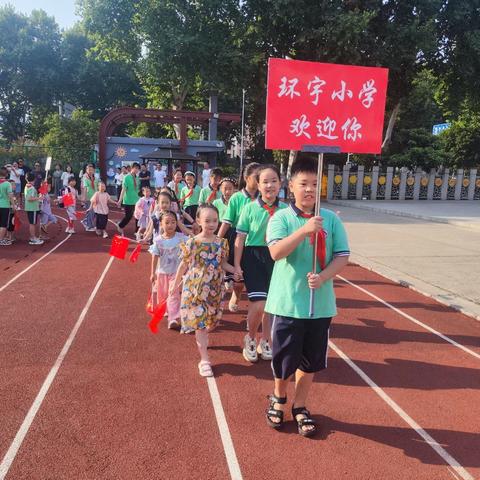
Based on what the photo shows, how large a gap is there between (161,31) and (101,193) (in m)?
12.4

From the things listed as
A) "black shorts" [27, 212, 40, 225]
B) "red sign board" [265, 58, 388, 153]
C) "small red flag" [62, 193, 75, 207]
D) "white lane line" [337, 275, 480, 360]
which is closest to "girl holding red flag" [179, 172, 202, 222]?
"white lane line" [337, 275, 480, 360]

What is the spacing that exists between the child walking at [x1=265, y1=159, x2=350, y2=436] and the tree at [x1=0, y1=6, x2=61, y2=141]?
137 ft

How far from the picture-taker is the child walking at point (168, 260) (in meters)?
5.39

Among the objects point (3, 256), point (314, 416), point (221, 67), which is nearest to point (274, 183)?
point (314, 416)

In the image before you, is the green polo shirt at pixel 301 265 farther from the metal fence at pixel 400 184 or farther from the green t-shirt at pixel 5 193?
the metal fence at pixel 400 184

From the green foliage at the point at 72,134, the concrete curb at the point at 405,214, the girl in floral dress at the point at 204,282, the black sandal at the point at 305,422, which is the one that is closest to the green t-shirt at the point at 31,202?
the girl in floral dress at the point at 204,282

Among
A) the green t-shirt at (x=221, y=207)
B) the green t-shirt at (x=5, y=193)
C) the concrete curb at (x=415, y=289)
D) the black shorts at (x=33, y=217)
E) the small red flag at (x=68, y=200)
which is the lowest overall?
the concrete curb at (x=415, y=289)

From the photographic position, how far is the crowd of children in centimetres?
305

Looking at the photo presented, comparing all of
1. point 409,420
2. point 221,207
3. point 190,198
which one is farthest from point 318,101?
point 190,198

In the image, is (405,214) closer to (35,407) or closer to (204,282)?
(204,282)

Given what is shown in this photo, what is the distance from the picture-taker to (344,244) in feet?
10.1

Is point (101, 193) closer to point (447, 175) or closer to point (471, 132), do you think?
point (447, 175)

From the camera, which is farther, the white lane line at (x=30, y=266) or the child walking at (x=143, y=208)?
the child walking at (x=143, y=208)

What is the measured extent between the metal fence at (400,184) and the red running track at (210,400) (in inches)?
828
